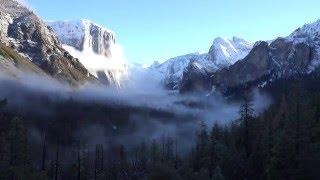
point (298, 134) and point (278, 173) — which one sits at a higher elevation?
point (298, 134)

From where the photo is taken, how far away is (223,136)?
126 meters

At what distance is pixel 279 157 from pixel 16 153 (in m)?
44.7

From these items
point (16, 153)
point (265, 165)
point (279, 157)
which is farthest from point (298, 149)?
point (16, 153)

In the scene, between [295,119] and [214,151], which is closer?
[295,119]

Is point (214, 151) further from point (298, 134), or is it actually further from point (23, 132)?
point (23, 132)

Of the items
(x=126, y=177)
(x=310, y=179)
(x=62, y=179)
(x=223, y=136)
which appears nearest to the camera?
(x=310, y=179)

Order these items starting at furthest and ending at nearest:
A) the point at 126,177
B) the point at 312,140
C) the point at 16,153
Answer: the point at 126,177 → the point at 16,153 → the point at 312,140

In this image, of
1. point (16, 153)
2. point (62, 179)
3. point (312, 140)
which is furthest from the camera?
point (62, 179)

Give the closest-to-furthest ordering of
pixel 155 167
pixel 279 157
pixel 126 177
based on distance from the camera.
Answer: pixel 279 157 < pixel 155 167 < pixel 126 177

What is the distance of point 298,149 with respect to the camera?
249ft

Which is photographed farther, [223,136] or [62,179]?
[62,179]

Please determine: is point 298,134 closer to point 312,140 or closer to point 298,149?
point 298,149

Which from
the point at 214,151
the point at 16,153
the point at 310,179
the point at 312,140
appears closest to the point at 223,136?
the point at 214,151

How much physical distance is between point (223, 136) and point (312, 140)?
128 ft
